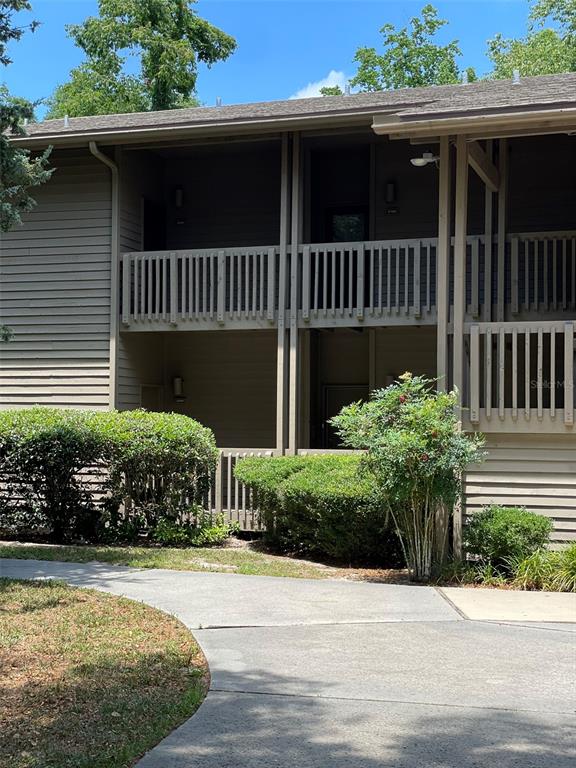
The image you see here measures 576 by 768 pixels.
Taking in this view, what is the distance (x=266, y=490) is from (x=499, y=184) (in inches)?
206

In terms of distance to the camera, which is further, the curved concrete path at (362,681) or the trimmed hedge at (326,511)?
the trimmed hedge at (326,511)

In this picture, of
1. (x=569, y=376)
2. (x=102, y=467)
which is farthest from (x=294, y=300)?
(x=569, y=376)

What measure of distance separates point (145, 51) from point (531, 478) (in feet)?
79.2

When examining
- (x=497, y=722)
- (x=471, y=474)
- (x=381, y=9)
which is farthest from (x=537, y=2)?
(x=497, y=722)

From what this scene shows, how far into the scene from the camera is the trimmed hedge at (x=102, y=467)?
11359 mm

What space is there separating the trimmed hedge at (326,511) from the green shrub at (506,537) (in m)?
0.97

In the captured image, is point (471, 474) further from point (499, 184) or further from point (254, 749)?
point (254, 749)

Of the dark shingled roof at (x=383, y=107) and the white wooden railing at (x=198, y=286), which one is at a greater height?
the dark shingled roof at (x=383, y=107)

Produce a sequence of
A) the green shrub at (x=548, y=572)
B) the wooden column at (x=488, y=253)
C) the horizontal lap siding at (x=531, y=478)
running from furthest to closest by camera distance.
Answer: the wooden column at (x=488, y=253), the horizontal lap siding at (x=531, y=478), the green shrub at (x=548, y=572)

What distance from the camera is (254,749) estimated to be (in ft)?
14.2

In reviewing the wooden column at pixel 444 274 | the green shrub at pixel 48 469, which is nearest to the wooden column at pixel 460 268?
the wooden column at pixel 444 274

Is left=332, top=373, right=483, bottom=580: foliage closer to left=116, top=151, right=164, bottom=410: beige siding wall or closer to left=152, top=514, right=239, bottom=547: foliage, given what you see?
left=152, top=514, right=239, bottom=547: foliage

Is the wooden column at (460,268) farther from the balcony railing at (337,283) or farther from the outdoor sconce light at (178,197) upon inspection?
the outdoor sconce light at (178,197)

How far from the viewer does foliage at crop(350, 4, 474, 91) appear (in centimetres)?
3288
